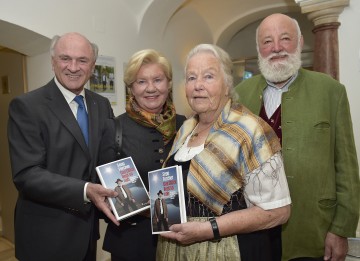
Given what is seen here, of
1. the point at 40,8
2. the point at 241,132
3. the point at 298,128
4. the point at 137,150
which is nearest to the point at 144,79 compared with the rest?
the point at 137,150

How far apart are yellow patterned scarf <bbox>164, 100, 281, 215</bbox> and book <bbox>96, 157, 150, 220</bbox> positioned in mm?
254

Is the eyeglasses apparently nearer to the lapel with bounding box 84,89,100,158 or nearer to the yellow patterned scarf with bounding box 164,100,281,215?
the lapel with bounding box 84,89,100,158

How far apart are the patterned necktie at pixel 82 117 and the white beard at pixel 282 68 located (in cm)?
102

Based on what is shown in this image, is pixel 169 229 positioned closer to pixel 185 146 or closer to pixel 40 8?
pixel 185 146

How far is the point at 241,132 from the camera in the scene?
1231mm

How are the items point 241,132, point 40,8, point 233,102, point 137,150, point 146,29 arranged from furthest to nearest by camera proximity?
point 146,29 < point 40,8 < point 137,150 < point 233,102 < point 241,132

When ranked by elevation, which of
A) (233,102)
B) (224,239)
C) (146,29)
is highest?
(146,29)

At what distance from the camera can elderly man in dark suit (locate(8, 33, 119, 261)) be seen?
1.57m

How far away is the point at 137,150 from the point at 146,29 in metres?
3.07

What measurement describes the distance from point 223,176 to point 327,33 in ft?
7.45

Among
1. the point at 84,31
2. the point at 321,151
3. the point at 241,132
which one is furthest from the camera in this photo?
the point at 84,31

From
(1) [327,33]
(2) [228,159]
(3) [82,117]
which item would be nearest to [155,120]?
(3) [82,117]

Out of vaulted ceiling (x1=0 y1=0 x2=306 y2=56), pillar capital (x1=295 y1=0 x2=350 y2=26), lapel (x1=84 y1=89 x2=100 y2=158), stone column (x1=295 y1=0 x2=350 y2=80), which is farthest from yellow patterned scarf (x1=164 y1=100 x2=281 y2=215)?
Result: vaulted ceiling (x1=0 y1=0 x2=306 y2=56)

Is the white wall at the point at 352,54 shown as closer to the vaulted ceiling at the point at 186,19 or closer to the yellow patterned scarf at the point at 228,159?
the yellow patterned scarf at the point at 228,159
